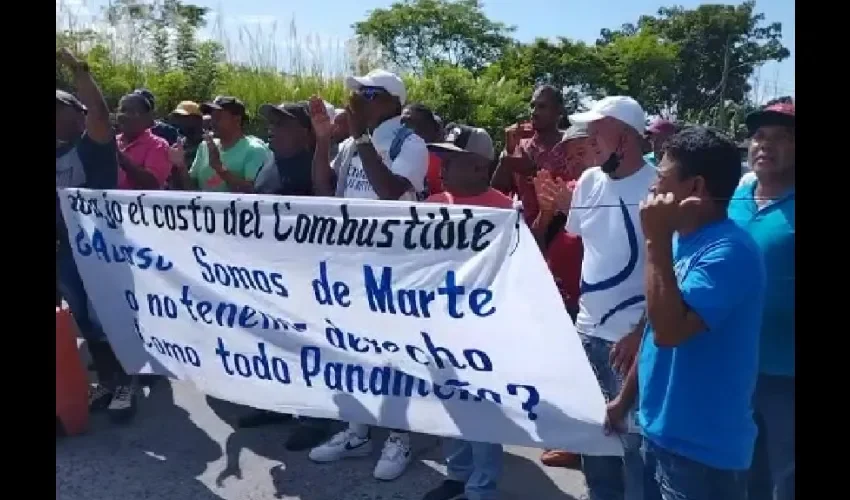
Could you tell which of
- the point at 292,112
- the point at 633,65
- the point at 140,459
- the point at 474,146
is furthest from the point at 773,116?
the point at 633,65

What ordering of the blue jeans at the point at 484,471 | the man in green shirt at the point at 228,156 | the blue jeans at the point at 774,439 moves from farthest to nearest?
the man in green shirt at the point at 228,156 → the blue jeans at the point at 484,471 → the blue jeans at the point at 774,439

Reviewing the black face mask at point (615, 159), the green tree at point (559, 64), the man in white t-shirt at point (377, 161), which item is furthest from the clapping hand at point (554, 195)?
the green tree at point (559, 64)

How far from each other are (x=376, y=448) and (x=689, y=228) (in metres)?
2.54

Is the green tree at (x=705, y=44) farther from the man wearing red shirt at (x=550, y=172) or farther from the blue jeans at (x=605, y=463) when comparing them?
the blue jeans at (x=605, y=463)

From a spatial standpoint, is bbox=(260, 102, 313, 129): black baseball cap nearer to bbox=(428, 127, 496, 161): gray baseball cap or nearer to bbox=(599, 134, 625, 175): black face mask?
bbox=(428, 127, 496, 161): gray baseball cap

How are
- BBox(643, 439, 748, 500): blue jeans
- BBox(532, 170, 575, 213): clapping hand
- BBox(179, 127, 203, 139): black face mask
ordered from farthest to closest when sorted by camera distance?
BBox(179, 127, 203, 139): black face mask, BBox(532, 170, 575, 213): clapping hand, BBox(643, 439, 748, 500): blue jeans

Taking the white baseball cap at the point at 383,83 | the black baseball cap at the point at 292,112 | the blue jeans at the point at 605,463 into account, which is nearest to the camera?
→ the blue jeans at the point at 605,463

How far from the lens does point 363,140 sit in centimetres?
412

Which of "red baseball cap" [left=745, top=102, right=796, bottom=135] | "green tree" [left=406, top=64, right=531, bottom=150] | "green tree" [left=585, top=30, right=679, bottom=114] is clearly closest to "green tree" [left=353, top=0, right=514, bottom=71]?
"green tree" [left=585, top=30, right=679, bottom=114]

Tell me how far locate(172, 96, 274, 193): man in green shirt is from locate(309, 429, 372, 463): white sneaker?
156cm

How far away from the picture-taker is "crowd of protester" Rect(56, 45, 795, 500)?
243cm

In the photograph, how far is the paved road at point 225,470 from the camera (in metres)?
4.08

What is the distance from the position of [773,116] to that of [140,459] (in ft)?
10.8
